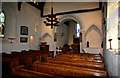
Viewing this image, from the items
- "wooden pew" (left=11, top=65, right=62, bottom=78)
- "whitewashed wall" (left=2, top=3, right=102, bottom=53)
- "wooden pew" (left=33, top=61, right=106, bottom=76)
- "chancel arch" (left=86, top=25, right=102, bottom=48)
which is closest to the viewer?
"wooden pew" (left=11, top=65, right=62, bottom=78)

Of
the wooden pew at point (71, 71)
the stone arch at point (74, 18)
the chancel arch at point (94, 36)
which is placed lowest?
the wooden pew at point (71, 71)

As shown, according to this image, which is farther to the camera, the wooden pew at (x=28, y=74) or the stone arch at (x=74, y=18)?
the stone arch at (x=74, y=18)

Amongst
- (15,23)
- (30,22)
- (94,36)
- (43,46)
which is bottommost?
(43,46)

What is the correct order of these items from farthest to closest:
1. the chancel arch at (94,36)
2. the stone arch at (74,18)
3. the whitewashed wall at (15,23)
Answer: the stone arch at (74,18) → the chancel arch at (94,36) → the whitewashed wall at (15,23)

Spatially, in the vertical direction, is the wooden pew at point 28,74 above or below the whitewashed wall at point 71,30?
below

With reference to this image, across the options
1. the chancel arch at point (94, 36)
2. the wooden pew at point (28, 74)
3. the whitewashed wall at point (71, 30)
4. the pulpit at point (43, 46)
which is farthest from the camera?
the whitewashed wall at point (71, 30)

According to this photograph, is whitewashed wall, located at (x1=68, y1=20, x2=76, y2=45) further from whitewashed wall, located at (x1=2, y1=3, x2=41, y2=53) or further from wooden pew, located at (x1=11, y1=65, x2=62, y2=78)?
wooden pew, located at (x1=11, y1=65, x2=62, y2=78)

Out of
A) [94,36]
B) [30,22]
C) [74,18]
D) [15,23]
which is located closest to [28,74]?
[15,23]

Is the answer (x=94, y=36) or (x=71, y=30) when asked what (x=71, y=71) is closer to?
(x=94, y=36)

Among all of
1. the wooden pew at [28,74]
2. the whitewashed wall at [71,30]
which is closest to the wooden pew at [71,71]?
the wooden pew at [28,74]

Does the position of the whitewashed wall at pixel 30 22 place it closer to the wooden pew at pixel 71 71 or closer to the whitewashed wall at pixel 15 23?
the whitewashed wall at pixel 15 23

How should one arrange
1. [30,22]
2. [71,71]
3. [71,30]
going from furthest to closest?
[71,30], [30,22], [71,71]

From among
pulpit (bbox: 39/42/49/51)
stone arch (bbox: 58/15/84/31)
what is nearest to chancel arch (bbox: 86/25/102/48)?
stone arch (bbox: 58/15/84/31)

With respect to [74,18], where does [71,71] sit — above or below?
below
